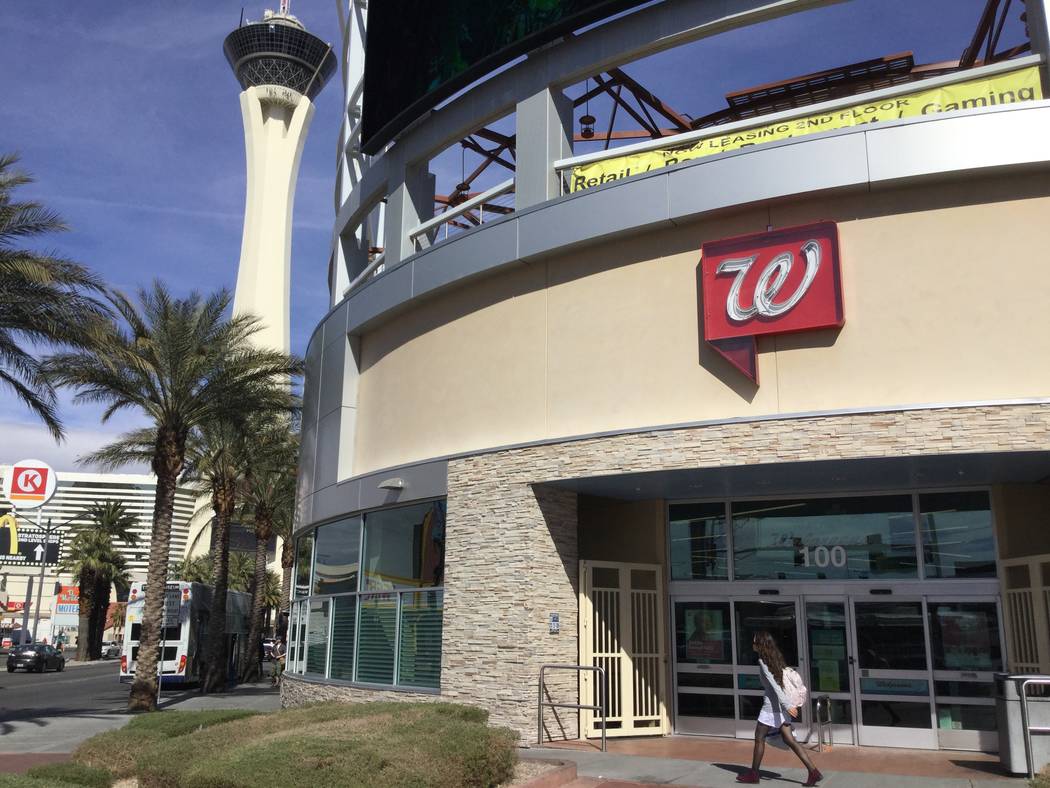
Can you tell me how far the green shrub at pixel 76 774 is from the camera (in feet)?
36.7

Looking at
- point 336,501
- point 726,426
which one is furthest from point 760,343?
point 336,501

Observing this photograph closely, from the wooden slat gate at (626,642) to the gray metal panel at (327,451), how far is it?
7.43m

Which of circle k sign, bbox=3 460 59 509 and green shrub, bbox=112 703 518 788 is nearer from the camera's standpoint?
green shrub, bbox=112 703 518 788

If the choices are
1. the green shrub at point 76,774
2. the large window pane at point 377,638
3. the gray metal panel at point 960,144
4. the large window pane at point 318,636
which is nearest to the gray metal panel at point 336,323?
the large window pane at point 318,636

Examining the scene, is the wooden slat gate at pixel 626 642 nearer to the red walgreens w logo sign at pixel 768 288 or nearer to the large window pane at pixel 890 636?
the large window pane at pixel 890 636

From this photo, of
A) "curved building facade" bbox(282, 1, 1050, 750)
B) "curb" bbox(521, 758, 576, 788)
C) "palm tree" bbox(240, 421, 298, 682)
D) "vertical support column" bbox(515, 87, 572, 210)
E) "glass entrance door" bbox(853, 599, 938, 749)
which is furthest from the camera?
"palm tree" bbox(240, 421, 298, 682)

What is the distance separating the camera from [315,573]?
2191 cm

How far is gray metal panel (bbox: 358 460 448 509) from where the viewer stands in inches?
689

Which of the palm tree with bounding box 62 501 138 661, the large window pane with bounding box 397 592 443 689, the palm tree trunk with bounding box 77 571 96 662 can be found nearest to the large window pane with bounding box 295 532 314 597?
the large window pane with bounding box 397 592 443 689

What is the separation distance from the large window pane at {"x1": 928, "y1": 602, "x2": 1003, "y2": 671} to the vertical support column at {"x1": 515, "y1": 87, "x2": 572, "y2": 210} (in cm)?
954

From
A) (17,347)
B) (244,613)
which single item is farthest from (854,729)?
(244,613)

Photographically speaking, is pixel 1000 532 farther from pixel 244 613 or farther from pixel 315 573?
pixel 244 613

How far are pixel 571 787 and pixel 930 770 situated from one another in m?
4.89

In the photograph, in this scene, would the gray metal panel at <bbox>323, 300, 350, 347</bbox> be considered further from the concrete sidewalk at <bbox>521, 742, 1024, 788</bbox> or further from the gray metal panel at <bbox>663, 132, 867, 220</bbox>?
the concrete sidewalk at <bbox>521, 742, 1024, 788</bbox>
